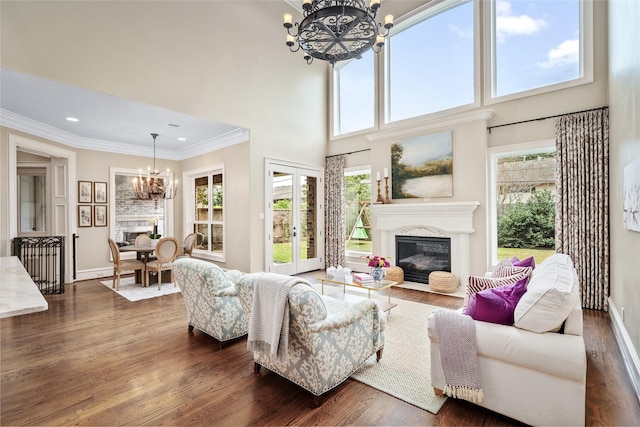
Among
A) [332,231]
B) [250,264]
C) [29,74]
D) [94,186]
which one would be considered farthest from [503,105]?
[94,186]

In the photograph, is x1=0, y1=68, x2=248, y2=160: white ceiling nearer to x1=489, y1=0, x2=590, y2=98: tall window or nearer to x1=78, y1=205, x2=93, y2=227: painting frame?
x1=78, y1=205, x2=93, y2=227: painting frame

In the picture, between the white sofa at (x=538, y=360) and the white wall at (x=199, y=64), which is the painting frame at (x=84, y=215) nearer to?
the white wall at (x=199, y=64)

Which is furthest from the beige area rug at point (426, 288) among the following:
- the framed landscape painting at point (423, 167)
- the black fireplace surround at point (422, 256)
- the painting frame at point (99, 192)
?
the painting frame at point (99, 192)

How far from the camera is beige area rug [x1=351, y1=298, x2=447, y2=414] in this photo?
217 centimetres

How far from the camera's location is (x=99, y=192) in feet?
20.6

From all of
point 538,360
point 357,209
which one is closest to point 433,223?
point 357,209

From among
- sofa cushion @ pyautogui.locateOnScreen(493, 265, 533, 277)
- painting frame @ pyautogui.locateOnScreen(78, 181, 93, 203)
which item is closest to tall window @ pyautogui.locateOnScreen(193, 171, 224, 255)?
painting frame @ pyautogui.locateOnScreen(78, 181, 93, 203)

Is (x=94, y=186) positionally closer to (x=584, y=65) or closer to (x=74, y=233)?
(x=74, y=233)

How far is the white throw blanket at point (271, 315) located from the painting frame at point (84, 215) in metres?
5.79

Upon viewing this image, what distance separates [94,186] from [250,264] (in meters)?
3.77

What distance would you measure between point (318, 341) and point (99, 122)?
537 centimetres

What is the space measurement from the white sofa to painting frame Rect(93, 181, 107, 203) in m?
7.19

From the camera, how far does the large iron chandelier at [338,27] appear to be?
276 centimetres

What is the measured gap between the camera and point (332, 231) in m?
6.95
